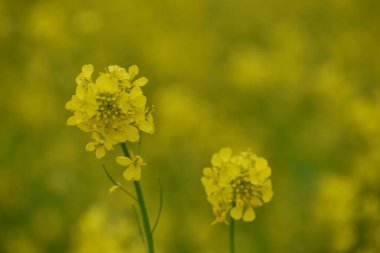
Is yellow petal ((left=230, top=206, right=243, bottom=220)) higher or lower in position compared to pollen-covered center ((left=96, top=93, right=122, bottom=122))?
lower

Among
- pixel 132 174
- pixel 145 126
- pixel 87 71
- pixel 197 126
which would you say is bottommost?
pixel 132 174

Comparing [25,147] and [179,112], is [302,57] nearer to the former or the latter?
[179,112]

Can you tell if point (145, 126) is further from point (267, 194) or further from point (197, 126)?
point (197, 126)

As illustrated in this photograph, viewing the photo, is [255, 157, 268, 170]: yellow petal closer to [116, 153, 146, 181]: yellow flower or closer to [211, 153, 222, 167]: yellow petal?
[211, 153, 222, 167]: yellow petal

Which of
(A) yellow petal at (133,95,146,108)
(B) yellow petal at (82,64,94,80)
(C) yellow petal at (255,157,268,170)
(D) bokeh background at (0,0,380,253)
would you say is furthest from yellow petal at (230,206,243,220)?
(D) bokeh background at (0,0,380,253)

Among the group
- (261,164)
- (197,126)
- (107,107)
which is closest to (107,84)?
(107,107)
